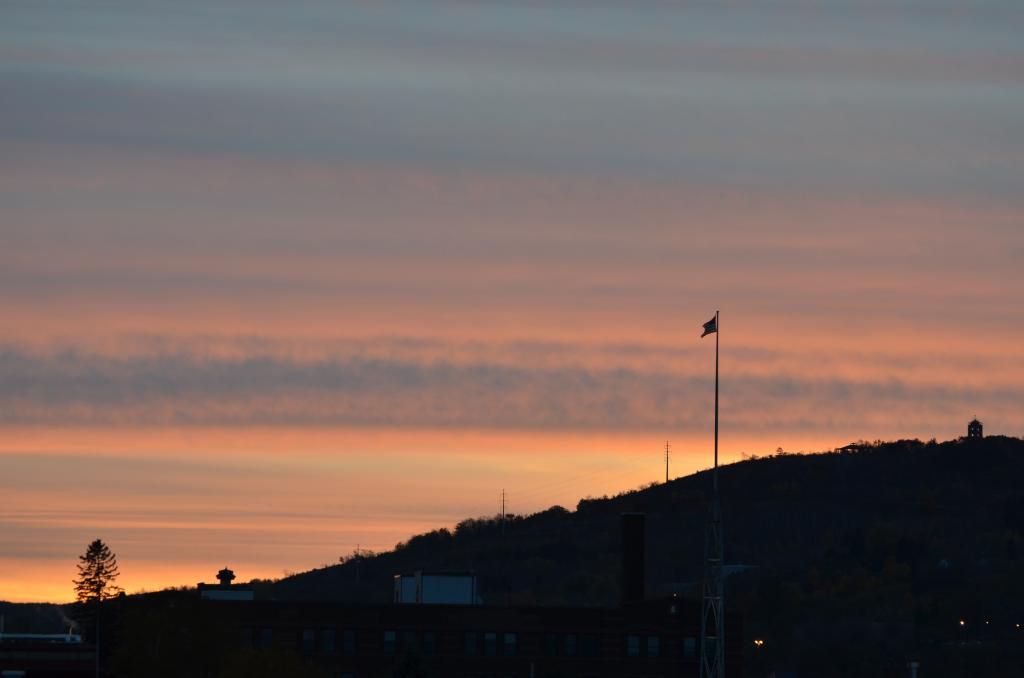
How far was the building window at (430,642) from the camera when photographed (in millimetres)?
177250

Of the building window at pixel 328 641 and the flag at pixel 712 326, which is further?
the building window at pixel 328 641

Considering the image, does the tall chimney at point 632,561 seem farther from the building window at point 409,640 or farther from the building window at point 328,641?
the building window at point 328,641

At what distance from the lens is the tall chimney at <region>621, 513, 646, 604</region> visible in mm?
185125

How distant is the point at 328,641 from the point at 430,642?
27.6ft

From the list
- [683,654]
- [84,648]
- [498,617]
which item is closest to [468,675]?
[498,617]

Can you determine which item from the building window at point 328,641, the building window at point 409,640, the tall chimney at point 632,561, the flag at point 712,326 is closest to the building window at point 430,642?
the building window at point 409,640

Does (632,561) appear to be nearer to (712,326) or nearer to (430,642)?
(430,642)

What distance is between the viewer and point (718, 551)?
447 ft

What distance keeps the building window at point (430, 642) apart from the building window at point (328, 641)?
7.36 metres

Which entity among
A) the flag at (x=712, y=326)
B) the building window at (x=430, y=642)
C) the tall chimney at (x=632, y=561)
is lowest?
the building window at (x=430, y=642)

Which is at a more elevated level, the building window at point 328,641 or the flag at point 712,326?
the flag at point 712,326

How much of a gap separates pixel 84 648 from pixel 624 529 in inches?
1842

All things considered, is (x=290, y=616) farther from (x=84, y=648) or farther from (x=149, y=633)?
(x=149, y=633)

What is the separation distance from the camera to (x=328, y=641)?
177m
